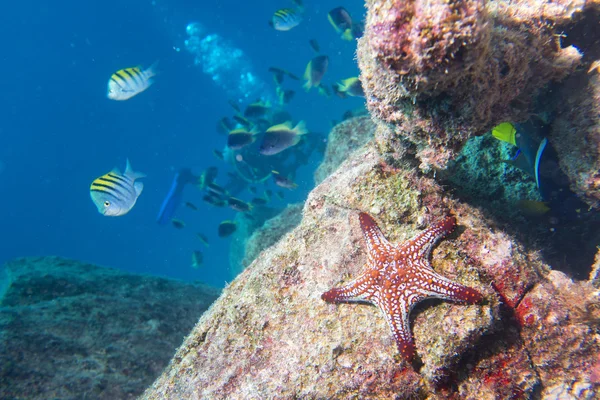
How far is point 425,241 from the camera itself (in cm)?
210

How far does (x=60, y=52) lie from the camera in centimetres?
4825

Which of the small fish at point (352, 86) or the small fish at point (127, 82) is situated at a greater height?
the small fish at point (127, 82)

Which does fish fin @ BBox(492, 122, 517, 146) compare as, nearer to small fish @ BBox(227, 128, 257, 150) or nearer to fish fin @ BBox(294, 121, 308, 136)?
fish fin @ BBox(294, 121, 308, 136)

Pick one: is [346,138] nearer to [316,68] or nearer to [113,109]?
[316,68]

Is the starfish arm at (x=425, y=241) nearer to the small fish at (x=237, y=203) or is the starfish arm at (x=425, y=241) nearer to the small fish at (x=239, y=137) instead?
the small fish at (x=239, y=137)

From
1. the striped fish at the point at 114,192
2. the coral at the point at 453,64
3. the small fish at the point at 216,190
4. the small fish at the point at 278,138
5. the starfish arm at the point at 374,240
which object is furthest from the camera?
the small fish at the point at 216,190

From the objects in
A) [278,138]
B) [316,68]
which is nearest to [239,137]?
[278,138]

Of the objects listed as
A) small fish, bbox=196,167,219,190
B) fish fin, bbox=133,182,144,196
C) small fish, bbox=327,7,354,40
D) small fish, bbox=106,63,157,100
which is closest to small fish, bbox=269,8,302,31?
small fish, bbox=327,7,354,40

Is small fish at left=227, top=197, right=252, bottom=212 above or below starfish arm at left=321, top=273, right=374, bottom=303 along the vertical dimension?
above

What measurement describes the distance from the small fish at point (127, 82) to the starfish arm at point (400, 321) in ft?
20.7

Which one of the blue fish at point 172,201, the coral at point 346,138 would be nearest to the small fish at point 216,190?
the blue fish at point 172,201

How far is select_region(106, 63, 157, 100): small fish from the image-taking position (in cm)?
589

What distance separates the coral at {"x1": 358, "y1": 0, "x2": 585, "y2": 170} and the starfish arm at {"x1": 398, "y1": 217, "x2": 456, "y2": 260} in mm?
429

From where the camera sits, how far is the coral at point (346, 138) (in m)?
6.35
